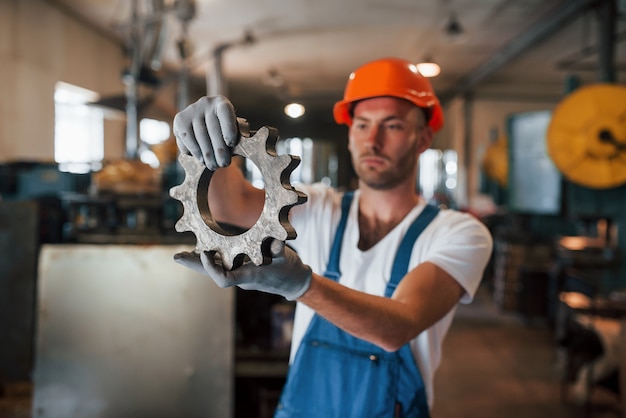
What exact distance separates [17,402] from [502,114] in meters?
9.94

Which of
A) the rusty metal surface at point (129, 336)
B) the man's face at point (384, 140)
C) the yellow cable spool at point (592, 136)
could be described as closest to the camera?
the man's face at point (384, 140)

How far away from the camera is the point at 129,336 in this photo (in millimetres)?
2277

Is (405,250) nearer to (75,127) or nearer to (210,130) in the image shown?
(210,130)

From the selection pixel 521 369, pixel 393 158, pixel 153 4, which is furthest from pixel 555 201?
pixel 393 158

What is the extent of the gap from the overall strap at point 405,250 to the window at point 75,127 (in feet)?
18.4

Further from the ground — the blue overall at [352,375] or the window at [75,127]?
the window at [75,127]

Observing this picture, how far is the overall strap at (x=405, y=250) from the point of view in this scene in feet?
4.14

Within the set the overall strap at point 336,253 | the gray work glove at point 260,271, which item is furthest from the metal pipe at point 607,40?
the gray work glove at point 260,271

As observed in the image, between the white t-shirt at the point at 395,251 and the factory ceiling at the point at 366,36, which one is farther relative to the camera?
the factory ceiling at the point at 366,36

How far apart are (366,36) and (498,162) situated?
3.16m

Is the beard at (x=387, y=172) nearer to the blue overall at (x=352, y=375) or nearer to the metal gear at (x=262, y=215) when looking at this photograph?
the blue overall at (x=352, y=375)

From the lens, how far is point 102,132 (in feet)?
24.3

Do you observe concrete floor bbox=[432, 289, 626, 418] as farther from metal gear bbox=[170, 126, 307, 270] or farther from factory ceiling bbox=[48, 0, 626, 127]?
metal gear bbox=[170, 126, 307, 270]

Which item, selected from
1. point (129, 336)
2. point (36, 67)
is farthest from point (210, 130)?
point (36, 67)
